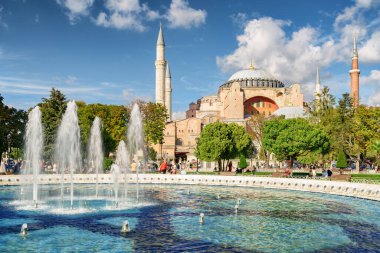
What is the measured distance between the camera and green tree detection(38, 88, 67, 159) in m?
32.5

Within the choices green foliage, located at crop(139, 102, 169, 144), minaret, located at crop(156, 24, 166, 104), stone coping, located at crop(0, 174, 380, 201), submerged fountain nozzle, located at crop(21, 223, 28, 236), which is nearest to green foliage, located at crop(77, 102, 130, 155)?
green foliage, located at crop(139, 102, 169, 144)

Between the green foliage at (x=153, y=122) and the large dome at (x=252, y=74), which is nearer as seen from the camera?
the green foliage at (x=153, y=122)

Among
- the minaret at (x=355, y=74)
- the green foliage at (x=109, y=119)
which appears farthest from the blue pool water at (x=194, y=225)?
the minaret at (x=355, y=74)

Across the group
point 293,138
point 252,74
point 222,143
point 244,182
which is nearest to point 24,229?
point 244,182

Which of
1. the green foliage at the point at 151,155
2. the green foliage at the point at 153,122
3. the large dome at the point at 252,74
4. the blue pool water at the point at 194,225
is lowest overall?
the blue pool water at the point at 194,225

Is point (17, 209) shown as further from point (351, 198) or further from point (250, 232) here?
point (351, 198)

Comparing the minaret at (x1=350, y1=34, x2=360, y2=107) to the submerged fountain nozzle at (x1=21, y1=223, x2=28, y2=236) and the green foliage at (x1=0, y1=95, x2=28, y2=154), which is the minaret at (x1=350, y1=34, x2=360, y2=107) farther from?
the submerged fountain nozzle at (x1=21, y1=223, x2=28, y2=236)

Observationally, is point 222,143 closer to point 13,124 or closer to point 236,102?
point 13,124

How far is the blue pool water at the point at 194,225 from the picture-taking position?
9984 millimetres

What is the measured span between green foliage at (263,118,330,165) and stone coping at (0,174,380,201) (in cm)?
652

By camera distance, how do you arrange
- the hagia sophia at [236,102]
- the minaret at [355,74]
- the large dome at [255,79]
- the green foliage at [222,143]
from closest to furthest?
1. the green foliage at [222,143]
2. the minaret at [355,74]
3. the hagia sophia at [236,102]
4. the large dome at [255,79]

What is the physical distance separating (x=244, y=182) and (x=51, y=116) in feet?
57.7

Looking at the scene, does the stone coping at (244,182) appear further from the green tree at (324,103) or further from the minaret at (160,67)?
the minaret at (160,67)

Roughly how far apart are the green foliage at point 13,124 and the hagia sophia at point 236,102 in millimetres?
22842
